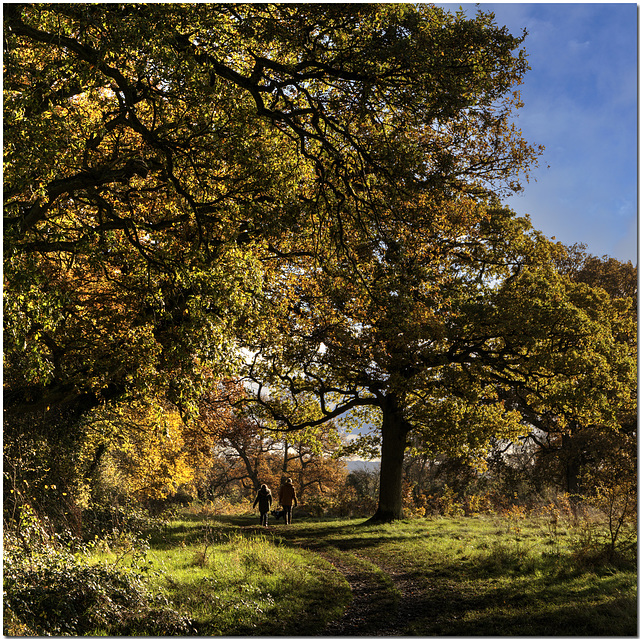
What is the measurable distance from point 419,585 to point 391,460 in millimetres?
9422

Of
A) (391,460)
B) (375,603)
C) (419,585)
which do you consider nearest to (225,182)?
(375,603)

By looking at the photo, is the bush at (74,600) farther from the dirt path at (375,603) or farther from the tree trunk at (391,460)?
the tree trunk at (391,460)

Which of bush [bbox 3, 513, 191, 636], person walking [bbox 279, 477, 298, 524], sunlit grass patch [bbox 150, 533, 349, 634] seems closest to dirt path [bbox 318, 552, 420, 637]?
sunlit grass patch [bbox 150, 533, 349, 634]

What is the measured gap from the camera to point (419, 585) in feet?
32.3

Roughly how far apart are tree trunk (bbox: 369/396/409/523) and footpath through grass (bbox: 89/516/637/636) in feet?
17.0

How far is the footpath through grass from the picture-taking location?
7328 mm

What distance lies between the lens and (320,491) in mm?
42531

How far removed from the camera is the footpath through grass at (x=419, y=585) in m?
7.33

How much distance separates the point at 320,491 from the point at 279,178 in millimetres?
36445

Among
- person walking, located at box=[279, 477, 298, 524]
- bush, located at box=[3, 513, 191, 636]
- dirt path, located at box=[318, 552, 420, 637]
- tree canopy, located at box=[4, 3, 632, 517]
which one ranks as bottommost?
person walking, located at box=[279, 477, 298, 524]

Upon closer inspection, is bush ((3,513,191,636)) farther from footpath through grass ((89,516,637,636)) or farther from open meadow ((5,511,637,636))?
footpath through grass ((89,516,637,636))

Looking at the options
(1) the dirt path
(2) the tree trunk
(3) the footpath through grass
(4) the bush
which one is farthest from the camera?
(2) the tree trunk

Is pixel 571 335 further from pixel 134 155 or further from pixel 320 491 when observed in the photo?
pixel 320 491

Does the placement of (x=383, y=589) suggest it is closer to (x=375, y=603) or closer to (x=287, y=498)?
(x=375, y=603)
